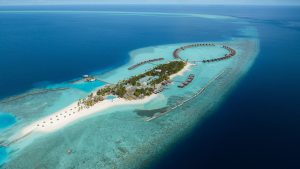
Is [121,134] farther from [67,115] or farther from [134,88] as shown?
[134,88]

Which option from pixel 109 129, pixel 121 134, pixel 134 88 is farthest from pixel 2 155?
pixel 134 88

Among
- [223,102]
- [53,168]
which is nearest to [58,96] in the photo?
[53,168]

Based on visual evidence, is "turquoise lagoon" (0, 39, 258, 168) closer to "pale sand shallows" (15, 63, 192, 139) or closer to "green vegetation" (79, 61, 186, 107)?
"pale sand shallows" (15, 63, 192, 139)

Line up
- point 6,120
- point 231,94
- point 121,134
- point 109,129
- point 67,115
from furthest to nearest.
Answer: point 231,94
point 67,115
point 6,120
point 109,129
point 121,134

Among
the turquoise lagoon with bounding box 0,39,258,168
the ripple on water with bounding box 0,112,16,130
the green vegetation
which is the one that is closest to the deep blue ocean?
the turquoise lagoon with bounding box 0,39,258,168

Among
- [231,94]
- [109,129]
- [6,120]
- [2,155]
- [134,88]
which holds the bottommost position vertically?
[2,155]

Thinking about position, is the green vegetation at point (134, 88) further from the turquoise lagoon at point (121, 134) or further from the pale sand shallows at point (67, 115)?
the turquoise lagoon at point (121, 134)
